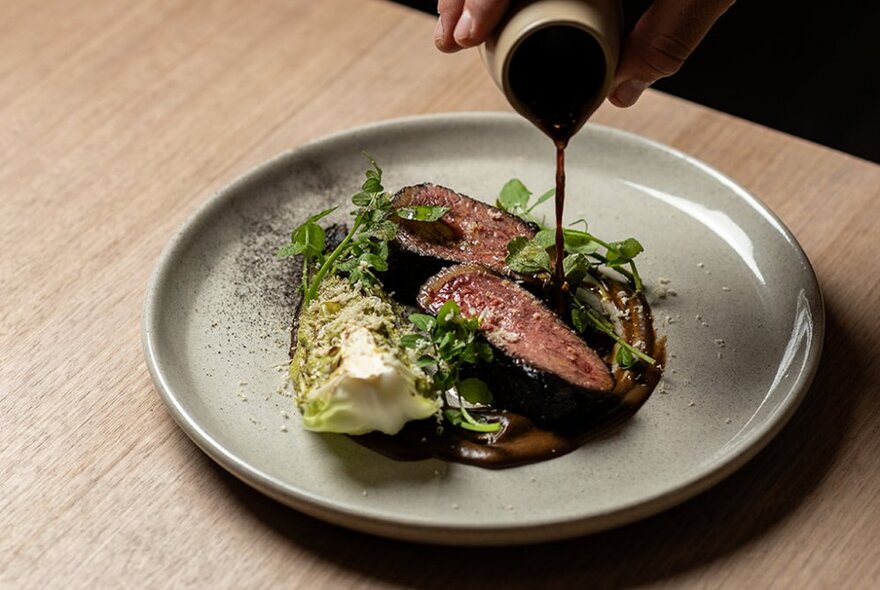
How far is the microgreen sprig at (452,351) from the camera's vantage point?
1.94 meters

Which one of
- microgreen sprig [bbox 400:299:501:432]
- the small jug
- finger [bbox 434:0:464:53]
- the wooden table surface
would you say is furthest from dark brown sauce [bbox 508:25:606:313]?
the wooden table surface

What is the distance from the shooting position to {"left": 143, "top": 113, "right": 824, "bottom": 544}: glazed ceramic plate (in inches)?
68.7

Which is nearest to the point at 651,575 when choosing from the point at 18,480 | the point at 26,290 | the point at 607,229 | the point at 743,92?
the point at 607,229

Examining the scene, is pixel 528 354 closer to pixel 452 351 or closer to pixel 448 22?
pixel 452 351

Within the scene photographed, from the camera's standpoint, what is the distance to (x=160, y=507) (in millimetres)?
1838

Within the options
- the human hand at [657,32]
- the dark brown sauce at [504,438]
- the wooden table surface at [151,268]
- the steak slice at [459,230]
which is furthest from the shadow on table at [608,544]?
the human hand at [657,32]

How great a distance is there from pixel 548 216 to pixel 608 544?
91 centimetres

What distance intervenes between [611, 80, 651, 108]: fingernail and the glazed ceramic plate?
0.35 m

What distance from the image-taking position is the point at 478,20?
184cm

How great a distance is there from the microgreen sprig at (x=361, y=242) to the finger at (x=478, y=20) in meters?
0.38

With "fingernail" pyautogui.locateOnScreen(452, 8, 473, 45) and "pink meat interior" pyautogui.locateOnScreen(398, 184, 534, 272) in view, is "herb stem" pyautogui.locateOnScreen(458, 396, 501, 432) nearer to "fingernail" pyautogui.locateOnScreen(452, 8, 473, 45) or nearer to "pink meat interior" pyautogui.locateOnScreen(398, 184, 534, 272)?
"pink meat interior" pyautogui.locateOnScreen(398, 184, 534, 272)

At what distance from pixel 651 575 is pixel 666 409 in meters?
0.35

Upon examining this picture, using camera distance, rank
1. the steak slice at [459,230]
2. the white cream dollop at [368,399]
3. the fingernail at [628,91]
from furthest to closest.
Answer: the steak slice at [459,230] < the fingernail at [628,91] < the white cream dollop at [368,399]

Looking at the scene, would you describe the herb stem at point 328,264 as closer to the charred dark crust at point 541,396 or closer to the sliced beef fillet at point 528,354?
the sliced beef fillet at point 528,354
